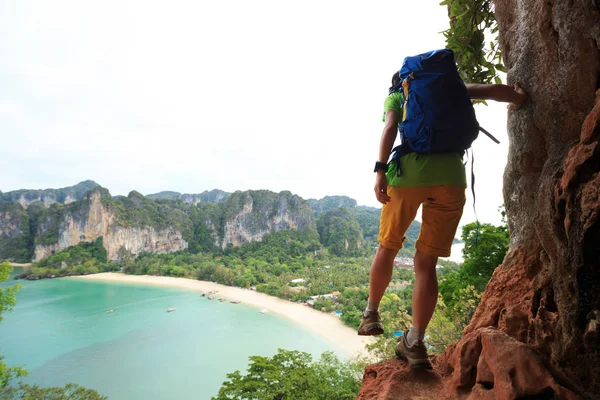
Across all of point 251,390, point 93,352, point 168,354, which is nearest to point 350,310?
point 168,354

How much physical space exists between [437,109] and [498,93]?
1.13 feet

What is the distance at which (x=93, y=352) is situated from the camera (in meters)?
18.3

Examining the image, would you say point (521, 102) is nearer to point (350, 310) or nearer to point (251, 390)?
point (251, 390)

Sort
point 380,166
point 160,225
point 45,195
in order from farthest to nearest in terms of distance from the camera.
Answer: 1. point 45,195
2. point 160,225
3. point 380,166

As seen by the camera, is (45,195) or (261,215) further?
(45,195)

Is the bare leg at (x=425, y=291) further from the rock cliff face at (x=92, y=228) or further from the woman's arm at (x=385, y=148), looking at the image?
the rock cliff face at (x=92, y=228)

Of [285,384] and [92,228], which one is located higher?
[92,228]

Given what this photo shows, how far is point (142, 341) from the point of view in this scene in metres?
19.7

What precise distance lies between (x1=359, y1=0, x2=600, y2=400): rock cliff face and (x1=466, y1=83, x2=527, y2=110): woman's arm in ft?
0.14

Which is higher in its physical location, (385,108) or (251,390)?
(385,108)

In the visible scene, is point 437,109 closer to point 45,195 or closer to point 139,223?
point 139,223

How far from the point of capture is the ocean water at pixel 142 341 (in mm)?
14836

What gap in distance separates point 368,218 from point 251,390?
2384 inches

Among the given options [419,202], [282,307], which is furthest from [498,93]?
[282,307]
